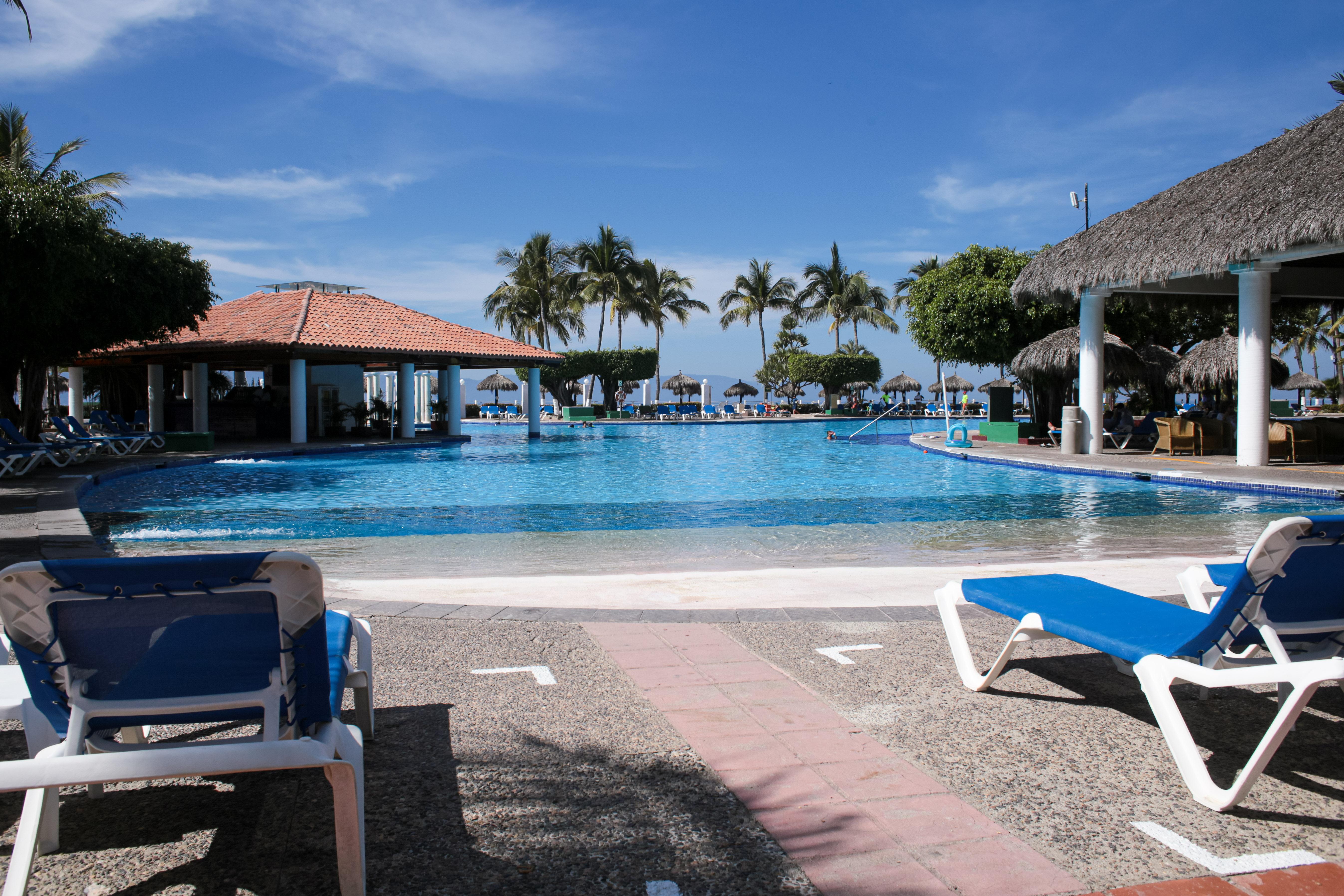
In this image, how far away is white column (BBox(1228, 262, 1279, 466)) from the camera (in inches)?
557

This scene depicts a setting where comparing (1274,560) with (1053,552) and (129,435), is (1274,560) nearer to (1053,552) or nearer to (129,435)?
(1053,552)

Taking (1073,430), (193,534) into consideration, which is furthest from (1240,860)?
(1073,430)

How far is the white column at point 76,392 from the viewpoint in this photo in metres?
29.0

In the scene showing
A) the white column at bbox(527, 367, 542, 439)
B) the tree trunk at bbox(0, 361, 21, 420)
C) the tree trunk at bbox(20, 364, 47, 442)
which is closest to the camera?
the tree trunk at bbox(0, 361, 21, 420)

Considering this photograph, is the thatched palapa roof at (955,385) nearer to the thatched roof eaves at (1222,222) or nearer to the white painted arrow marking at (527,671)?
the thatched roof eaves at (1222,222)

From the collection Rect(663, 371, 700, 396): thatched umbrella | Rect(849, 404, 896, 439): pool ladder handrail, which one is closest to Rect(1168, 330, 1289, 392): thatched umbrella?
Rect(849, 404, 896, 439): pool ladder handrail

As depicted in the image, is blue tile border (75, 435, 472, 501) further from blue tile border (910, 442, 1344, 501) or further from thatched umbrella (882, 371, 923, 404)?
thatched umbrella (882, 371, 923, 404)

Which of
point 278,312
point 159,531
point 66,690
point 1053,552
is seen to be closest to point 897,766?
point 66,690

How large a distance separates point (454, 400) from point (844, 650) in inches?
1042

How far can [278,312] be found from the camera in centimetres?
2577

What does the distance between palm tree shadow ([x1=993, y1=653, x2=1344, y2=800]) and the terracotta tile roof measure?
2189cm

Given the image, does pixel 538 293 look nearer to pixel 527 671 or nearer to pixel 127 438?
pixel 127 438

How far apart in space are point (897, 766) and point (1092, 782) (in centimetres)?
55

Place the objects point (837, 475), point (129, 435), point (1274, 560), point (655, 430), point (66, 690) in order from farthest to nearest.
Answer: point (655, 430)
point (129, 435)
point (837, 475)
point (1274, 560)
point (66, 690)
